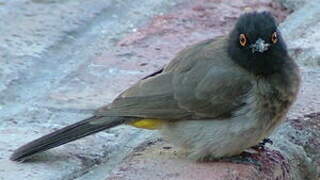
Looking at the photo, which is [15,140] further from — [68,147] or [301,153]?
[301,153]

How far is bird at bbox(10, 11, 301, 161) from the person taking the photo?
132 inches

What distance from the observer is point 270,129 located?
132 inches

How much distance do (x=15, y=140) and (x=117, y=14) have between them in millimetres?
912

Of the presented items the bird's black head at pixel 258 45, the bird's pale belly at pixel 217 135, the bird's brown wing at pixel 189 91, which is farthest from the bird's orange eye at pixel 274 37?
the bird's pale belly at pixel 217 135

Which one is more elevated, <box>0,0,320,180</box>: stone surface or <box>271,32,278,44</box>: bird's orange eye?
<box>271,32,278,44</box>: bird's orange eye

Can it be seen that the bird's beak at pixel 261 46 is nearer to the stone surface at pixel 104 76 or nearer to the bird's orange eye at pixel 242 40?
the bird's orange eye at pixel 242 40

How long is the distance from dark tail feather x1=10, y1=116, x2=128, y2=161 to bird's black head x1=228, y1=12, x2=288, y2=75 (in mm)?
465

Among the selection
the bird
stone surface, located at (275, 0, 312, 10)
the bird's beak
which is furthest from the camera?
stone surface, located at (275, 0, 312, 10)

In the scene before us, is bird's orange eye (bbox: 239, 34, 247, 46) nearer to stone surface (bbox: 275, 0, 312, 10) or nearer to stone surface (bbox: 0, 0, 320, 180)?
stone surface (bbox: 0, 0, 320, 180)

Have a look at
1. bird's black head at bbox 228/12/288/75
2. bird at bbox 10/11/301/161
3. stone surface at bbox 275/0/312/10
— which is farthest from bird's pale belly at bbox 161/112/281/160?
stone surface at bbox 275/0/312/10

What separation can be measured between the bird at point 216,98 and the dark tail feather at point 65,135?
0.4 inches

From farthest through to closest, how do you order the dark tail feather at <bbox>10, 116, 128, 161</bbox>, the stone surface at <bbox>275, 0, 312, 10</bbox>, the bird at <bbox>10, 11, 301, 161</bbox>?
the stone surface at <bbox>275, 0, 312, 10</bbox> → the bird at <bbox>10, 11, 301, 161</bbox> → the dark tail feather at <bbox>10, 116, 128, 161</bbox>

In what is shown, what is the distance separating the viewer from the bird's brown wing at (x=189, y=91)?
3.40 meters

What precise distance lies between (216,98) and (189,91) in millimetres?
88
